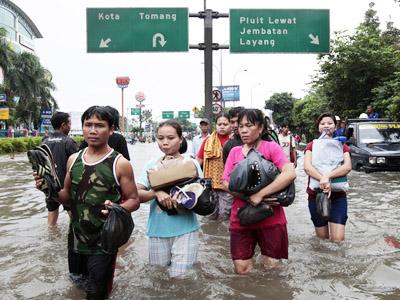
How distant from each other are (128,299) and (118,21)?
1023 cm

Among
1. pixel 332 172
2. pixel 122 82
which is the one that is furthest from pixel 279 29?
pixel 122 82

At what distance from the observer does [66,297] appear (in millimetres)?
4180

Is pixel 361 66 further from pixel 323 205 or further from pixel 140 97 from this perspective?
pixel 140 97

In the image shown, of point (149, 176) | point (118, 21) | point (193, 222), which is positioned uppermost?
point (118, 21)

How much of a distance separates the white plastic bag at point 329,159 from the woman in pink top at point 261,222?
130cm

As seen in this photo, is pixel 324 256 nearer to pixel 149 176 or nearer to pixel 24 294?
pixel 149 176

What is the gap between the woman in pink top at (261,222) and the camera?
12.8ft

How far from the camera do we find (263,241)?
4.02 m

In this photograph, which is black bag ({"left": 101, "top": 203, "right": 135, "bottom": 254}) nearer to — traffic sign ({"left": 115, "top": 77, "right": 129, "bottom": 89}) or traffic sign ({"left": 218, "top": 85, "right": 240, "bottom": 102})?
traffic sign ({"left": 218, "top": 85, "right": 240, "bottom": 102})

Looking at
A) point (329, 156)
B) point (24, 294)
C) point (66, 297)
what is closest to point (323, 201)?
point (329, 156)

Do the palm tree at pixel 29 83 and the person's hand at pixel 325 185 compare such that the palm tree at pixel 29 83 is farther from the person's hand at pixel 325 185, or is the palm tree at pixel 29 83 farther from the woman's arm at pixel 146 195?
the woman's arm at pixel 146 195

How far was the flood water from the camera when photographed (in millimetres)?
4168

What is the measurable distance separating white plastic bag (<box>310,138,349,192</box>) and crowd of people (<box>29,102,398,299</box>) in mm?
10

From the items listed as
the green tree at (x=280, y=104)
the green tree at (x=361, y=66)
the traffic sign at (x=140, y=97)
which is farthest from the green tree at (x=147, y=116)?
the green tree at (x=361, y=66)
